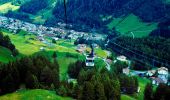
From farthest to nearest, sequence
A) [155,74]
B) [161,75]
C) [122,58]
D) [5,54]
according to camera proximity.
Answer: [122,58] → [161,75] → [155,74] → [5,54]

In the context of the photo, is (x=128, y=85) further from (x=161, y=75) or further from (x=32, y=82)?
(x=161, y=75)

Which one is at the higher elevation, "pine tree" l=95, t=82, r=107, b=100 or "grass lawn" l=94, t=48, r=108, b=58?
"pine tree" l=95, t=82, r=107, b=100

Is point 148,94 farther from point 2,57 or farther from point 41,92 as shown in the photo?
point 2,57

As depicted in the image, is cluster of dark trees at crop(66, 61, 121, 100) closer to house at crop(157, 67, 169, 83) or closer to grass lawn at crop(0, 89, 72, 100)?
grass lawn at crop(0, 89, 72, 100)

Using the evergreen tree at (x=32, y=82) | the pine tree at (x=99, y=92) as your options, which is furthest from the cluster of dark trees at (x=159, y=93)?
the evergreen tree at (x=32, y=82)

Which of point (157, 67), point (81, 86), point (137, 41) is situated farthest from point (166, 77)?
point (81, 86)

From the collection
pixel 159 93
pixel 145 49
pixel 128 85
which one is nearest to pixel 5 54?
pixel 128 85

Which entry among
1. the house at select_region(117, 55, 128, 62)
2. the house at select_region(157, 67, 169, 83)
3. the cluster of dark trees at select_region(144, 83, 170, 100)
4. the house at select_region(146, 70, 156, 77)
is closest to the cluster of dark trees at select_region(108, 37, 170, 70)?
the house at select_region(117, 55, 128, 62)
